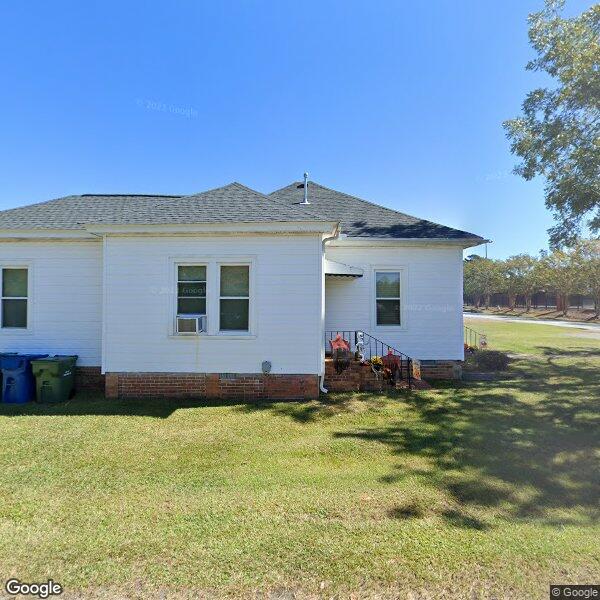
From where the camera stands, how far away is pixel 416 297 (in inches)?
384

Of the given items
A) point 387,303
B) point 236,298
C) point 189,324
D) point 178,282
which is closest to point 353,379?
point 387,303

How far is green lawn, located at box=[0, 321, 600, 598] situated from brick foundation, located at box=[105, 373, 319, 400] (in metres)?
0.59

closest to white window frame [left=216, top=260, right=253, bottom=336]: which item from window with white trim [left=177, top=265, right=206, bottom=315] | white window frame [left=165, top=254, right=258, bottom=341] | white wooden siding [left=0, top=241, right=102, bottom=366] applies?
white window frame [left=165, top=254, right=258, bottom=341]

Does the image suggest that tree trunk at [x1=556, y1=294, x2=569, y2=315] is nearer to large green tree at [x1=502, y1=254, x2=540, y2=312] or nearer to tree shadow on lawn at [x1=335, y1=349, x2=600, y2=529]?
large green tree at [x1=502, y1=254, x2=540, y2=312]

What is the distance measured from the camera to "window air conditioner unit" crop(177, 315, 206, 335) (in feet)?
24.2

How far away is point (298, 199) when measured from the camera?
1194 centimetres

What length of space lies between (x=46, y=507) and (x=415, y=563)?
361 cm

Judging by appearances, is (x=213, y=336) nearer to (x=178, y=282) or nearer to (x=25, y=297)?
(x=178, y=282)

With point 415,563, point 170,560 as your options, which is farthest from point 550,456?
point 170,560

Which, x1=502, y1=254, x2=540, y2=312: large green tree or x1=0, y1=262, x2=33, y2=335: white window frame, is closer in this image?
x1=0, y1=262, x2=33, y2=335: white window frame

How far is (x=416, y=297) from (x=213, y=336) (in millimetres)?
5573

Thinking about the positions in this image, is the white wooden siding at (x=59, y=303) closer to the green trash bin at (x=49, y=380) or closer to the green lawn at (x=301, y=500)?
the green trash bin at (x=49, y=380)

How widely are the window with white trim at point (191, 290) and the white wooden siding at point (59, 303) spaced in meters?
2.46

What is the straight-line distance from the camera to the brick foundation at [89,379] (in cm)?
859
